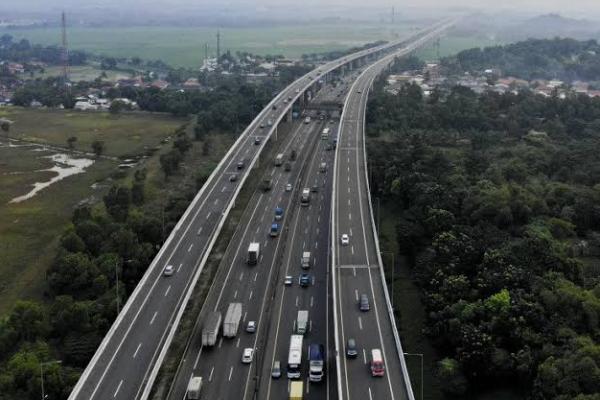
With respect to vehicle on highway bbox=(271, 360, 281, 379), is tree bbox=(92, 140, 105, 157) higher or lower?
higher

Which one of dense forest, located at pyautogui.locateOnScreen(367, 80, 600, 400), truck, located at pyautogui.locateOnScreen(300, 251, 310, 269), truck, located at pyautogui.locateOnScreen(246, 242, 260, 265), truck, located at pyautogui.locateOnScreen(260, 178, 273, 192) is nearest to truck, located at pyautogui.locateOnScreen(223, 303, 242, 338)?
truck, located at pyautogui.locateOnScreen(246, 242, 260, 265)

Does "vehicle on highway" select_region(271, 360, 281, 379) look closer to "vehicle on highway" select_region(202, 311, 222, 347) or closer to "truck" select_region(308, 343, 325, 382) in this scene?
"truck" select_region(308, 343, 325, 382)

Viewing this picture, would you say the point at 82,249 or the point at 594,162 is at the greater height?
the point at 594,162

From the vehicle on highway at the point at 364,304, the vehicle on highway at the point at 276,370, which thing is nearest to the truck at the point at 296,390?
the vehicle on highway at the point at 276,370

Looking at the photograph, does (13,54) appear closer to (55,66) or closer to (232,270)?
(55,66)

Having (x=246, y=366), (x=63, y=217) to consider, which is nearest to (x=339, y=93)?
(x=63, y=217)

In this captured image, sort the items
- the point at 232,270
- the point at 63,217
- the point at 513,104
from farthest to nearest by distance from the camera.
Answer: the point at 513,104 → the point at 63,217 → the point at 232,270
